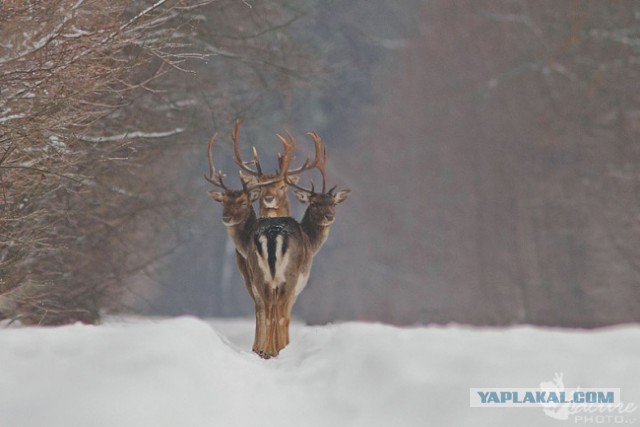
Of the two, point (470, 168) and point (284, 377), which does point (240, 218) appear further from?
point (470, 168)

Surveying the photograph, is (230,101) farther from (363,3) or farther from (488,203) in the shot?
(363,3)

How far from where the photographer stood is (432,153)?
55.7 metres

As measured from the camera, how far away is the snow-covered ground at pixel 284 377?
9805 mm

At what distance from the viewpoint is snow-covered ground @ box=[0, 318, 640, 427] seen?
9.80 meters

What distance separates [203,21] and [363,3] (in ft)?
116

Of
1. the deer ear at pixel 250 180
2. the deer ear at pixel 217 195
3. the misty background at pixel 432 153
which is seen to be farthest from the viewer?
the misty background at pixel 432 153

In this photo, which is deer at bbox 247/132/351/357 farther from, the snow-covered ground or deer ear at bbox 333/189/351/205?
the snow-covered ground

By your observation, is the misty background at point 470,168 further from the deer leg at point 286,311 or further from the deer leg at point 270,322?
the deer leg at point 270,322

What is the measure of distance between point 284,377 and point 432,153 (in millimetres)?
44606

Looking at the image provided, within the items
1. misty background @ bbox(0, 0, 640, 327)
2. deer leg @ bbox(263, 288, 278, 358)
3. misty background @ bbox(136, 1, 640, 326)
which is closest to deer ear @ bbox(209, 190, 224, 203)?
deer leg @ bbox(263, 288, 278, 358)

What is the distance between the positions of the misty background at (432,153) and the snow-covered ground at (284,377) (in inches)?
324

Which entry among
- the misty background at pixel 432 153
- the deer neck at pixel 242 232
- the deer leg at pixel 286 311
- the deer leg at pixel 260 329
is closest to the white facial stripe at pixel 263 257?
the deer leg at pixel 286 311

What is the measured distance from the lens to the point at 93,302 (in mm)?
19141

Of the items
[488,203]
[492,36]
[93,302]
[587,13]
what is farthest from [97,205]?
[492,36]
